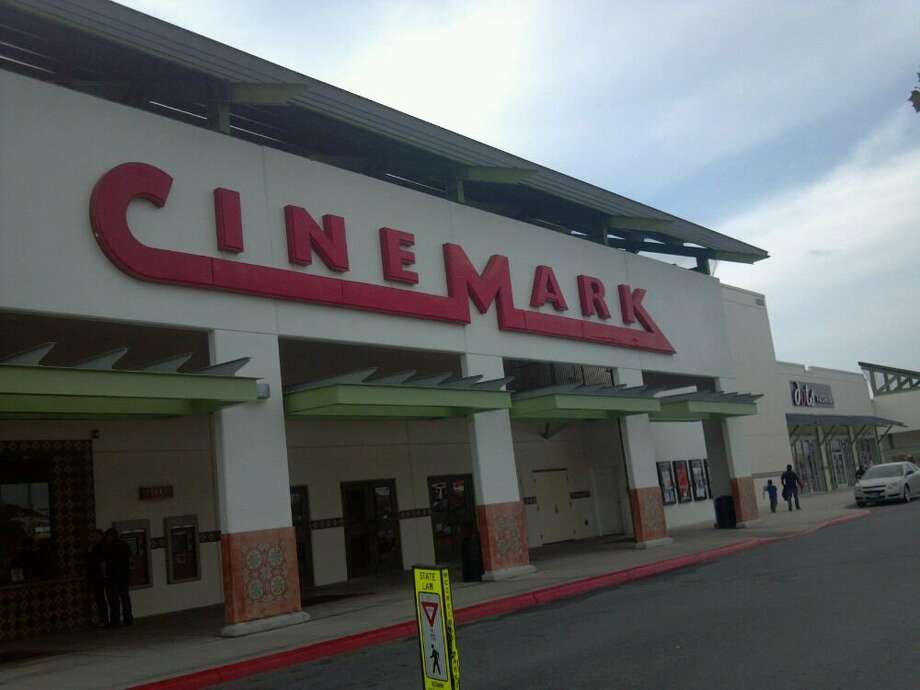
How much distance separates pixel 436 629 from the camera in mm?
5324

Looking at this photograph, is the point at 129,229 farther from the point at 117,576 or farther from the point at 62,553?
the point at 62,553

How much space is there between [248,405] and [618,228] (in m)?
14.5

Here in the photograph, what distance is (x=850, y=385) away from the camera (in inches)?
2012

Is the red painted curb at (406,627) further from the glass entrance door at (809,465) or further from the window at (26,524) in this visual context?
the glass entrance door at (809,465)

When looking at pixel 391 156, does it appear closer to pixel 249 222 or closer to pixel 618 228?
pixel 249 222

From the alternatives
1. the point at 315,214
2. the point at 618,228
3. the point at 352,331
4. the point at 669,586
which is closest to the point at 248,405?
the point at 352,331

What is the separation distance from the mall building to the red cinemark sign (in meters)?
0.05

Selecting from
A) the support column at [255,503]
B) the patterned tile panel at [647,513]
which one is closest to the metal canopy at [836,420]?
the patterned tile panel at [647,513]

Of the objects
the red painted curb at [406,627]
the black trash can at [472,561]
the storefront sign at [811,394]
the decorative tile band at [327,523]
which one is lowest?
the red painted curb at [406,627]

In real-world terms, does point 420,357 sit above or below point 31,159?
below

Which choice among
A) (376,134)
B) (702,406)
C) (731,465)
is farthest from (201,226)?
(731,465)

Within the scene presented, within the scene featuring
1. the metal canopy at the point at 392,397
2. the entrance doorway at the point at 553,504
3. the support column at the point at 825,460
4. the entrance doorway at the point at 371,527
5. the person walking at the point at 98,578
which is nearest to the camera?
the metal canopy at the point at 392,397

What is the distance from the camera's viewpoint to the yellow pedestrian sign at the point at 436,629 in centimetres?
521

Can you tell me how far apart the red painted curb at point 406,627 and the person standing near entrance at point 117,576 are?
561 cm
